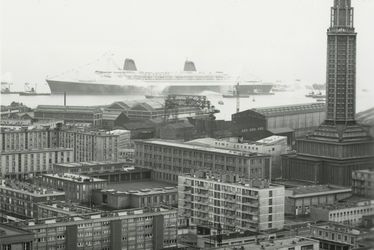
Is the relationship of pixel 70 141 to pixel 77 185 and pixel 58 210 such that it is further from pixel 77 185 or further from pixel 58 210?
pixel 58 210

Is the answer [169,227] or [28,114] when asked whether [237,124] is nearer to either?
[28,114]

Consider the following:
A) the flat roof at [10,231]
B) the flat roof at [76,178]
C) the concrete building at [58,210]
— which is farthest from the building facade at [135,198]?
the flat roof at [10,231]

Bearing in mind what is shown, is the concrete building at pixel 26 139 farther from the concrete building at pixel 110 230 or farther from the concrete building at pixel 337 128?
the concrete building at pixel 110 230

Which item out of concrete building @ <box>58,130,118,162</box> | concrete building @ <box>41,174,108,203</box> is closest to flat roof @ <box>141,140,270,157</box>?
concrete building @ <box>58,130,118,162</box>

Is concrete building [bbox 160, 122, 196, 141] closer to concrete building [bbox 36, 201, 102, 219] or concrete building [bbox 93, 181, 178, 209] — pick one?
concrete building [bbox 93, 181, 178, 209]

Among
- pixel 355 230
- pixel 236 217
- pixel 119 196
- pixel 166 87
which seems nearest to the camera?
pixel 355 230

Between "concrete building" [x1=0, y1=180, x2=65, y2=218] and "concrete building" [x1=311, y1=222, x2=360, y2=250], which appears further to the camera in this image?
"concrete building" [x1=0, y1=180, x2=65, y2=218]

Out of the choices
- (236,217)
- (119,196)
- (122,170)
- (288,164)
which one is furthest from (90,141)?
(236,217)
